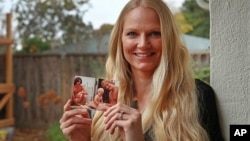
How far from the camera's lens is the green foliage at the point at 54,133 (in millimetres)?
1693

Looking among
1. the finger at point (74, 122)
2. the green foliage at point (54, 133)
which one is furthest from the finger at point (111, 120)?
the green foliage at point (54, 133)

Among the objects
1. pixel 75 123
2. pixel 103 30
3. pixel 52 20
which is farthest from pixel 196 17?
pixel 75 123

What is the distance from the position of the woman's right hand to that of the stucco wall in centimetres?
34

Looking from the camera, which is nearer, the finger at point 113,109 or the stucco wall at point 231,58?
the finger at point 113,109

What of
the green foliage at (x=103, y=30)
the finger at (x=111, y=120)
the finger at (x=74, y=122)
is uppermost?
the green foliage at (x=103, y=30)

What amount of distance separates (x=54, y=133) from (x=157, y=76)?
3.26 ft

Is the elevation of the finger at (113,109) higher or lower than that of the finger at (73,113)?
higher

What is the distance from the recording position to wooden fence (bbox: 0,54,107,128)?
1952 millimetres

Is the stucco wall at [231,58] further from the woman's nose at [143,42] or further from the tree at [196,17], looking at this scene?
the tree at [196,17]

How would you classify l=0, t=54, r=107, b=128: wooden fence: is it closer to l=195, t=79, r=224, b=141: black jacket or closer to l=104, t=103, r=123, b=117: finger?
l=195, t=79, r=224, b=141: black jacket

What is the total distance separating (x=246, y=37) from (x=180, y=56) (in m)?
0.17

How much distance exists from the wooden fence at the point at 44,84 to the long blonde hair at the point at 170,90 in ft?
3.21

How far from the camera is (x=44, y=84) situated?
6.78ft

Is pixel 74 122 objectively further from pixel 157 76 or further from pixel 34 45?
pixel 34 45
